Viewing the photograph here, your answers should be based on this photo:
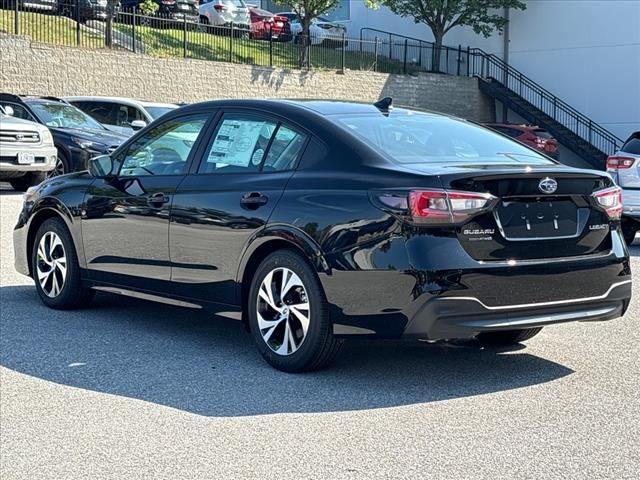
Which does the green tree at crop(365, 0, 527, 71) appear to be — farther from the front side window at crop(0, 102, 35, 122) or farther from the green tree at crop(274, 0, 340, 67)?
the front side window at crop(0, 102, 35, 122)

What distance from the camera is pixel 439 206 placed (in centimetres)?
554

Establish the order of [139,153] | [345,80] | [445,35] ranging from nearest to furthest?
[139,153], [345,80], [445,35]

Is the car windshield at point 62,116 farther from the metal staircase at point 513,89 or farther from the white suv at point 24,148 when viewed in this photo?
the metal staircase at point 513,89

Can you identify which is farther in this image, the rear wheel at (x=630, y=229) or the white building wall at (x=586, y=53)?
the white building wall at (x=586, y=53)

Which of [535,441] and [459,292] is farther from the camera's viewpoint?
[459,292]

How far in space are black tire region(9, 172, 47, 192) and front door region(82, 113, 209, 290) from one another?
37.0ft

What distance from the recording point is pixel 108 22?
3116cm

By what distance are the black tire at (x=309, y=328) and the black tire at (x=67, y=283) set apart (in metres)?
2.12

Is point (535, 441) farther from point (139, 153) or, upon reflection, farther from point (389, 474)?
point (139, 153)

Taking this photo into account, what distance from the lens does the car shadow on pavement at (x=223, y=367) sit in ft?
18.6

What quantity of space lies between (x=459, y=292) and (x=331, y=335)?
0.81 metres

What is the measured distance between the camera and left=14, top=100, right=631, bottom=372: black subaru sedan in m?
5.58

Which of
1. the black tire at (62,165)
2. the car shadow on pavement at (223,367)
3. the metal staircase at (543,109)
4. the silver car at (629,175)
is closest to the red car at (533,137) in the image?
the metal staircase at (543,109)

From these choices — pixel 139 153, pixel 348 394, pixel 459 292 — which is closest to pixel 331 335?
pixel 348 394
